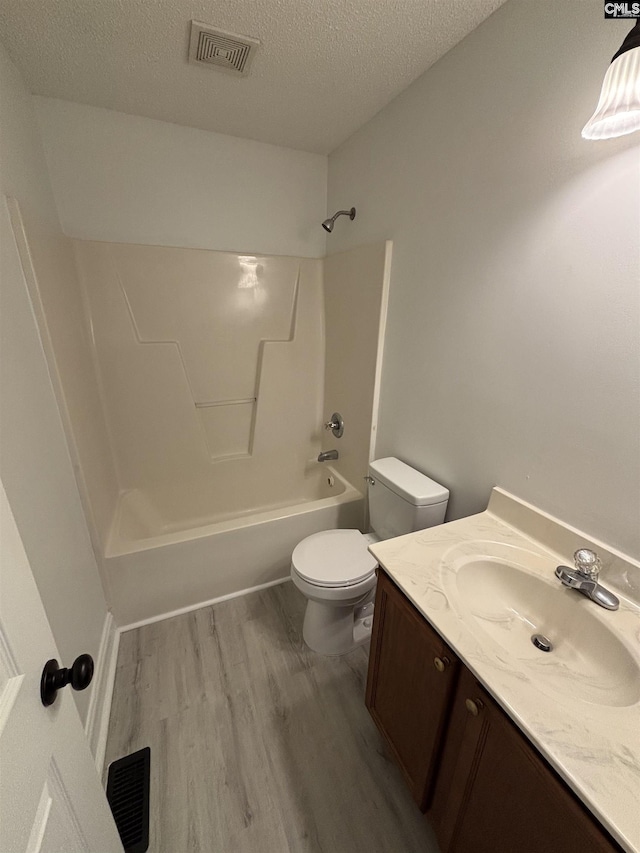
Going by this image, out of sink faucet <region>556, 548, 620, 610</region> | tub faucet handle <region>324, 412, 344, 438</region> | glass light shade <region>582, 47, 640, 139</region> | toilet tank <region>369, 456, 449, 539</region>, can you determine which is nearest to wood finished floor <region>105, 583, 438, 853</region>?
toilet tank <region>369, 456, 449, 539</region>

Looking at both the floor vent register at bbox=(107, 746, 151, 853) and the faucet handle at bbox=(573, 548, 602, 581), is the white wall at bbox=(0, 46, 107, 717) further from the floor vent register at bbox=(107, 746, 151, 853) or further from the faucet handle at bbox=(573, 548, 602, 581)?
the faucet handle at bbox=(573, 548, 602, 581)

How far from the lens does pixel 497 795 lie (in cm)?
73

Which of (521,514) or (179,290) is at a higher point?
(179,290)

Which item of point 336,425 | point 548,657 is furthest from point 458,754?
point 336,425

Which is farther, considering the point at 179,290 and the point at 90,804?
the point at 179,290

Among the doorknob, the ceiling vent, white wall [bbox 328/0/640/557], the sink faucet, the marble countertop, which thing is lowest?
the marble countertop

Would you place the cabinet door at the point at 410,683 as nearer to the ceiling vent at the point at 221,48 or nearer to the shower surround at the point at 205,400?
the shower surround at the point at 205,400

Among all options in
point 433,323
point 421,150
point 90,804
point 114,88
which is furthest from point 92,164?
point 90,804

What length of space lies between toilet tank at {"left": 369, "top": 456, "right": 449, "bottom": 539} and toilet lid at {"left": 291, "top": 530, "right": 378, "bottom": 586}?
156 millimetres

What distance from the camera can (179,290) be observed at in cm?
208

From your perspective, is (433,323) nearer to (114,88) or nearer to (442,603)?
(442,603)

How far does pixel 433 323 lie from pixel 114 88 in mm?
1684

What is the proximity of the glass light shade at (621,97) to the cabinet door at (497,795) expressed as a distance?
1.20 m

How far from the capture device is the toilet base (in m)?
1.57
